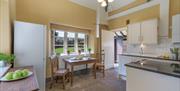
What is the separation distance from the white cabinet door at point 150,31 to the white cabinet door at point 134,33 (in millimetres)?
151

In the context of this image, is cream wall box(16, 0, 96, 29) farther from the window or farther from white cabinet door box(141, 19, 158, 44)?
white cabinet door box(141, 19, 158, 44)

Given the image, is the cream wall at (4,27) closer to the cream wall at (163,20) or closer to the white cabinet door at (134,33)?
the white cabinet door at (134,33)

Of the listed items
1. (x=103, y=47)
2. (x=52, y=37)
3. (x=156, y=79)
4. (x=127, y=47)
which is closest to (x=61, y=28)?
(x=52, y=37)

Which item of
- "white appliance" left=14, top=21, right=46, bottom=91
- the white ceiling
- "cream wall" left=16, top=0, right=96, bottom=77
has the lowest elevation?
"white appliance" left=14, top=21, right=46, bottom=91

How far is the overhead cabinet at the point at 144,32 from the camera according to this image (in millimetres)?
3385

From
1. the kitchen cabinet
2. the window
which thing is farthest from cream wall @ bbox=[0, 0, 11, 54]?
the kitchen cabinet

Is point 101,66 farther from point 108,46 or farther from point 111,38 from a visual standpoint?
point 111,38

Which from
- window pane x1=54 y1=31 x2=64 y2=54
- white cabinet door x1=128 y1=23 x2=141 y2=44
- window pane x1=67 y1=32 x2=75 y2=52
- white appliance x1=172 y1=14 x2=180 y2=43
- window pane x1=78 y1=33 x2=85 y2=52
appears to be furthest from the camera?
window pane x1=78 y1=33 x2=85 y2=52

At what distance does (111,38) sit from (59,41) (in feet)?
8.49

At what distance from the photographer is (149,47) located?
3.80 metres

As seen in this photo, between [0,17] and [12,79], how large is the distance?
5.09 ft

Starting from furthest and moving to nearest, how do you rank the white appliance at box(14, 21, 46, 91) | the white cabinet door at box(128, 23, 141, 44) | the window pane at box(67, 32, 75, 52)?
the window pane at box(67, 32, 75, 52)
the white cabinet door at box(128, 23, 141, 44)
the white appliance at box(14, 21, 46, 91)

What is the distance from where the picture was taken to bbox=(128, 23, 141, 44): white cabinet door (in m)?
3.80

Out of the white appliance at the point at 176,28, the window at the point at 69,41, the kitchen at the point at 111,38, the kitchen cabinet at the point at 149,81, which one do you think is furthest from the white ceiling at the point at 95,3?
the kitchen cabinet at the point at 149,81
